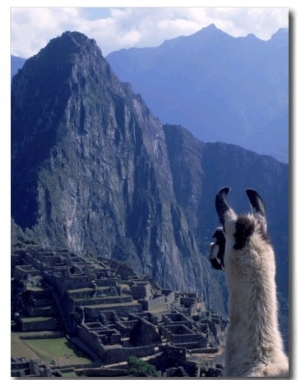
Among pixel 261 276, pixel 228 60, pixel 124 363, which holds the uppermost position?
pixel 228 60

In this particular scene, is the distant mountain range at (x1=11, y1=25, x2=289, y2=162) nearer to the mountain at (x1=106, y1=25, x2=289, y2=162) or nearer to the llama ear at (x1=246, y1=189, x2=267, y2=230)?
the mountain at (x1=106, y1=25, x2=289, y2=162)

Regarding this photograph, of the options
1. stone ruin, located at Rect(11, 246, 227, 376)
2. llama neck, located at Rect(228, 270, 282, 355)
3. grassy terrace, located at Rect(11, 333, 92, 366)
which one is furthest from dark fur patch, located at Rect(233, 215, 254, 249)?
stone ruin, located at Rect(11, 246, 227, 376)

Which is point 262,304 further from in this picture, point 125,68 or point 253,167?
point 253,167

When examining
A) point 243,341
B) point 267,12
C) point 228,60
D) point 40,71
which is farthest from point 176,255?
point 243,341

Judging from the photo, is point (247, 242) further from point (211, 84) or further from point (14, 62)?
point (211, 84)

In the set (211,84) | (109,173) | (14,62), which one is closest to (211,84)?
(211,84)
